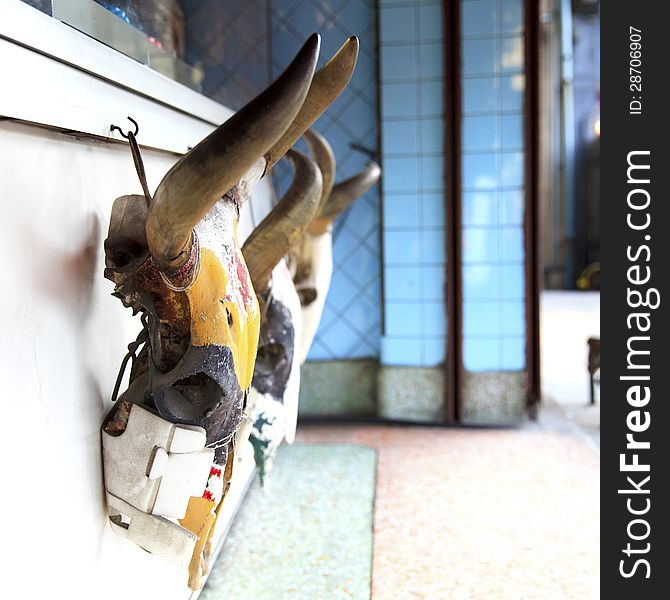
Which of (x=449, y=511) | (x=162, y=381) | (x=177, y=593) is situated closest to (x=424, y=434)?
(x=449, y=511)

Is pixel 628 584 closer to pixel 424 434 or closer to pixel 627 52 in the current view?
pixel 627 52

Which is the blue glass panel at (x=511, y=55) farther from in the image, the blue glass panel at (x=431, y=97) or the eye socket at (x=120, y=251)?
the eye socket at (x=120, y=251)

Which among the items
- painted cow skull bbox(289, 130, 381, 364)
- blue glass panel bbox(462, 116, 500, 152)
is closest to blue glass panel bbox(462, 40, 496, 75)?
blue glass panel bbox(462, 116, 500, 152)

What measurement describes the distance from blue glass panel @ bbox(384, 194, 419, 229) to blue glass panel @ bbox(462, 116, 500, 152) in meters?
0.39

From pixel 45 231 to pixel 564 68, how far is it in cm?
1371

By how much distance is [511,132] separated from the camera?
13.1 feet

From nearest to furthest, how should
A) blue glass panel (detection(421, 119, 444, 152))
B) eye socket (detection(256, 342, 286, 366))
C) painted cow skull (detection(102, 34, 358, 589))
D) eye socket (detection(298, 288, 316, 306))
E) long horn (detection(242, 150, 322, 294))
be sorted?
painted cow skull (detection(102, 34, 358, 589)), long horn (detection(242, 150, 322, 294)), eye socket (detection(256, 342, 286, 366)), eye socket (detection(298, 288, 316, 306)), blue glass panel (detection(421, 119, 444, 152))

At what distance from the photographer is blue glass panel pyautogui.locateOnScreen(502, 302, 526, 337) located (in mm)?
4094

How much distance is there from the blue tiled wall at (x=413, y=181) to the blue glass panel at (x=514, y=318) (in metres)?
0.33

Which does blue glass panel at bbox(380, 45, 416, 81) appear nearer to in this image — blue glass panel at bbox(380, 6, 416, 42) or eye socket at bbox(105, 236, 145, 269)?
blue glass panel at bbox(380, 6, 416, 42)

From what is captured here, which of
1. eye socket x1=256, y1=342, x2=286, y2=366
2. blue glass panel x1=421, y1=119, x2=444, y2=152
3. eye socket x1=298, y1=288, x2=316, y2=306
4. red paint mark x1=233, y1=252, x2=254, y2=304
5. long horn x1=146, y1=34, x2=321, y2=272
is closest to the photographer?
long horn x1=146, y1=34, x2=321, y2=272

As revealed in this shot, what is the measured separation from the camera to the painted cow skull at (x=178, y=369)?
1251mm

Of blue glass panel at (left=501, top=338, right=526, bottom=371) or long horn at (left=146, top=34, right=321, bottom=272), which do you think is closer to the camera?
long horn at (left=146, top=34, right=321, bottom=272)

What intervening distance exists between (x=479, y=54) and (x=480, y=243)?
3.14ft
